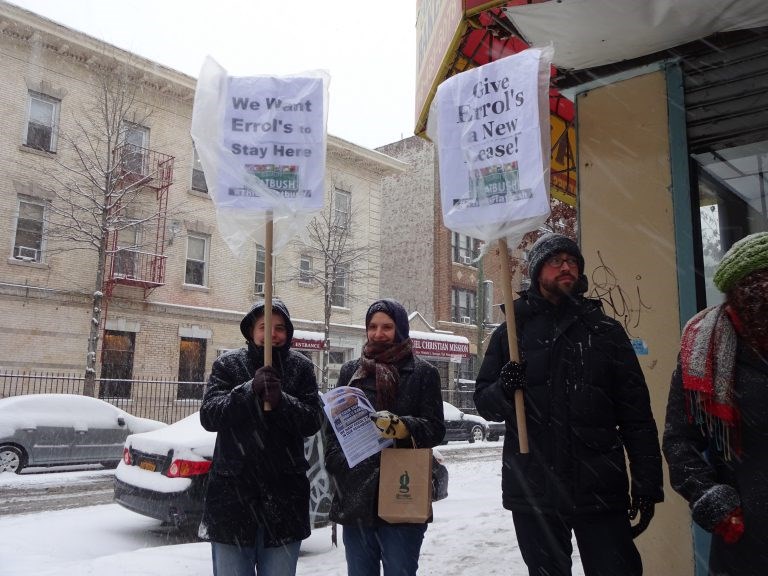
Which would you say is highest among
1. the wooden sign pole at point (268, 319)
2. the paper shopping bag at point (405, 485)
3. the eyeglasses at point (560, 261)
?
the eyeglasses at point (560, 261)

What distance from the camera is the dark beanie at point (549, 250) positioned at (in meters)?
3.01

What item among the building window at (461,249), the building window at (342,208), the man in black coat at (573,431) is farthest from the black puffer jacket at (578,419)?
the building window at (461,249)

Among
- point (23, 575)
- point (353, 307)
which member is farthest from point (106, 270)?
point (23, 575)

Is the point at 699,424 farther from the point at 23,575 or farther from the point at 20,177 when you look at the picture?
the point at 20,177

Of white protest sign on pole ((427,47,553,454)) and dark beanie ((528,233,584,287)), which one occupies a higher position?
white protest sign on pole ((427,47,553,454))

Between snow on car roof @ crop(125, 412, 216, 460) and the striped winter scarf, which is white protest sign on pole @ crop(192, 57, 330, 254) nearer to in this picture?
the striped winter scarf

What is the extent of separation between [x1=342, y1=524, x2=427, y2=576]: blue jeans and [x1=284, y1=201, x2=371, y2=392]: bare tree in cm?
1976

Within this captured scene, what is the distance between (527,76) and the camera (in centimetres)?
326

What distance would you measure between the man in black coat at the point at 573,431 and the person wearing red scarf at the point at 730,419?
0.40 meters

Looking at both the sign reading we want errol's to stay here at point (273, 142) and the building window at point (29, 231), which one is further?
the building window at point (29, 231)

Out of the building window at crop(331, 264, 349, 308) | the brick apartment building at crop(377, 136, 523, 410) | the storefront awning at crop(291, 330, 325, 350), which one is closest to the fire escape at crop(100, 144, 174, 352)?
the storefront awning at crop(291, 330, 325, 350)

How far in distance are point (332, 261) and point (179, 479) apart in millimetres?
18395

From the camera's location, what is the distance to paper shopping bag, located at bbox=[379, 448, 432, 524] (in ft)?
10.0

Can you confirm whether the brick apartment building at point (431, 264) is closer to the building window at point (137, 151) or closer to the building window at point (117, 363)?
the building window at point (137, 151)
